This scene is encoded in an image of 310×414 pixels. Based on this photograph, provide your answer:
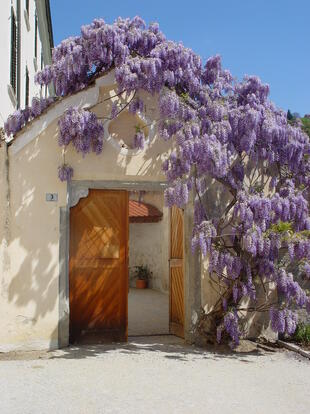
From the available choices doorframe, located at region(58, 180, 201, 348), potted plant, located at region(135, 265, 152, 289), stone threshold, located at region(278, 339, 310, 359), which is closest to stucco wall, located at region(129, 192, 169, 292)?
potted plant, located at region(135, 265, 152, 289)

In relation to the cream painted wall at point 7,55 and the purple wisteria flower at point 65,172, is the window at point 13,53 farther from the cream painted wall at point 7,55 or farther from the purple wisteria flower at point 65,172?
the purple wisteria flower at point 65,172

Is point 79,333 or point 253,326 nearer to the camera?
point 79,333

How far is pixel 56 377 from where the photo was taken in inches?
249

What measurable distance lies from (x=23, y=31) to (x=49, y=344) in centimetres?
807

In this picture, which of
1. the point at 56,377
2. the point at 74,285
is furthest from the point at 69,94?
the point at 56,377

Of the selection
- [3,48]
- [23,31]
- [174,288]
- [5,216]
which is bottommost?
[174,288]

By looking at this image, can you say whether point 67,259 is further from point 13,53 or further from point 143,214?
point 143,214

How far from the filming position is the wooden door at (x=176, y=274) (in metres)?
8.93

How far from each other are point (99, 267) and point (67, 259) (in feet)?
1.92

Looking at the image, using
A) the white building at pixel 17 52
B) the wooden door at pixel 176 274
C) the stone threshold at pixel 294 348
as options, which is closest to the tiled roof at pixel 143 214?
the white building at pixel 17 52

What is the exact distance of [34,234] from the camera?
7.88 metres

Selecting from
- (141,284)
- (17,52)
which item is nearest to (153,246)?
(141,284)

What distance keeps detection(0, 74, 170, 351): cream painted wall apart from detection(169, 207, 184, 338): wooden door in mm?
1846

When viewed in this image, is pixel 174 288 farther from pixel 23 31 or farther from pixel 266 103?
pixel 23 31
